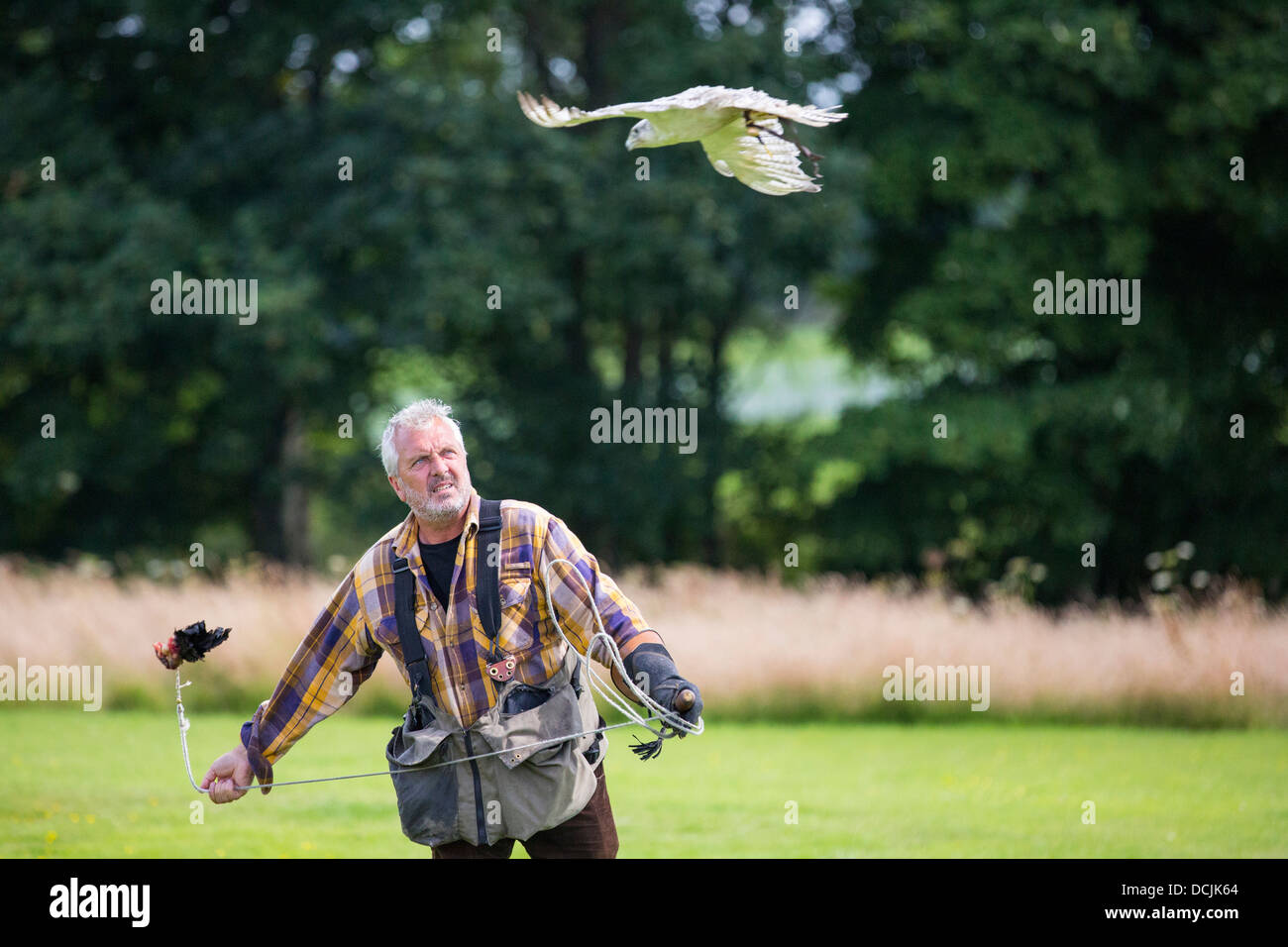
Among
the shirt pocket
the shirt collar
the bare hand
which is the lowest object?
the bare hand

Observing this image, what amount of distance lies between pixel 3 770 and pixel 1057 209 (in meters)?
11.3

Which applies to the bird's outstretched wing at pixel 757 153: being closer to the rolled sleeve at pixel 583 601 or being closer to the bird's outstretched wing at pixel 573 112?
the bird's outstretched wing at pixel 573 112

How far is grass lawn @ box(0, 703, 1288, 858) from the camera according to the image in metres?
6.67

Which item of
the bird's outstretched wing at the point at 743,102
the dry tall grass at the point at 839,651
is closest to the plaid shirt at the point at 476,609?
the bird's outstretched wing at the point at 743,102

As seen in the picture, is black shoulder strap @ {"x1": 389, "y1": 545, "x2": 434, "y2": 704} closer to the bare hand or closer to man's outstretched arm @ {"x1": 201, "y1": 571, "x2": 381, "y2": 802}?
man's outstretched arm @ {"x1": 201, "y1": 571, "x2": 381, "y2": 802}

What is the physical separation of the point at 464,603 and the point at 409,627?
15 cm

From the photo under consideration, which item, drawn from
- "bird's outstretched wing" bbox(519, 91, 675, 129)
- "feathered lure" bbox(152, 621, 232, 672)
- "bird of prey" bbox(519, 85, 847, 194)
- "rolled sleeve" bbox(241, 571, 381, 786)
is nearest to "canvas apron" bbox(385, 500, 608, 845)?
"rolled sleeve" bbox(241, 571, 381, 786)

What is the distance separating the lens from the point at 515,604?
3816 mm

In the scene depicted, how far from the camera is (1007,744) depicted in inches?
364

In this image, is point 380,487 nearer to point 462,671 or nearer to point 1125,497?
point 1125,497

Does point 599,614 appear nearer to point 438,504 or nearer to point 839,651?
point 438,504

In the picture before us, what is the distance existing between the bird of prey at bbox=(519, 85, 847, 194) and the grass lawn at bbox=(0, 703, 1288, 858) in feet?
10.9

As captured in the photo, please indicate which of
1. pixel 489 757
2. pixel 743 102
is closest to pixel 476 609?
pixel 489 757
